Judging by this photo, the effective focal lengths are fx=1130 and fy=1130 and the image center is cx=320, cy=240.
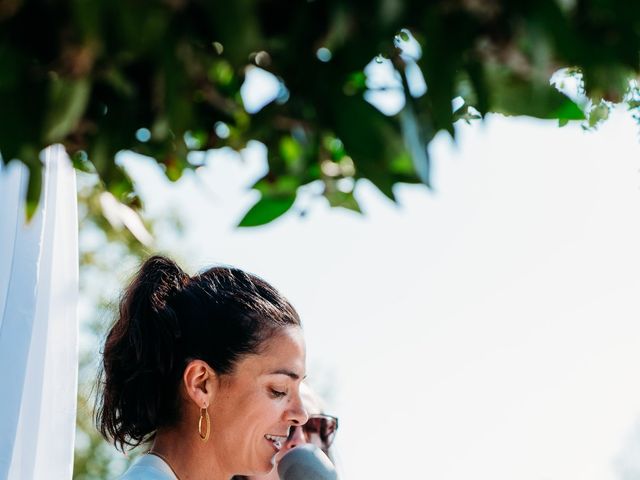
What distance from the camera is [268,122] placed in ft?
3.30

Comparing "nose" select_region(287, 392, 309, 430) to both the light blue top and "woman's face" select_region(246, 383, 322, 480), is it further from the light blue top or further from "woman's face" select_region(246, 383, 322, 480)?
the light blue top

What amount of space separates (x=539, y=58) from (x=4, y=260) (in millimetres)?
2377

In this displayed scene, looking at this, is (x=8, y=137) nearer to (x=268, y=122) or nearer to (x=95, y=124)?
(x=95, y=124)

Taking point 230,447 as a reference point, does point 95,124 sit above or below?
below

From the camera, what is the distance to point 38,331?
3.02m

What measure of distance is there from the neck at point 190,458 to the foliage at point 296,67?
2.15 metres

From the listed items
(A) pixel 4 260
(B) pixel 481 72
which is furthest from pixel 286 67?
(A) pixel 4 260

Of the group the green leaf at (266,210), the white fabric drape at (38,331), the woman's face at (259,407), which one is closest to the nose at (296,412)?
the woman's face at (259,407)

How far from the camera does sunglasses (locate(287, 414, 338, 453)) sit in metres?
3.28

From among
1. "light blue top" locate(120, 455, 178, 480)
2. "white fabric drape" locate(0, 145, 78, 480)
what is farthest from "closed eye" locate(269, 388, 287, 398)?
"white fabric drape" locate(0, 145, 78, 480)

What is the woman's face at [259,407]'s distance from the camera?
308 centimetres

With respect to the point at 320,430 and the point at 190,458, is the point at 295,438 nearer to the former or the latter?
the point at 320,430

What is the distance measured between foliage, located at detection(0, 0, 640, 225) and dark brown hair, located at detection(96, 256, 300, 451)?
217 centimetres

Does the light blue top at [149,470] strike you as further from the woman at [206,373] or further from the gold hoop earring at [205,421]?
the gold hoop earring at [205,421]
